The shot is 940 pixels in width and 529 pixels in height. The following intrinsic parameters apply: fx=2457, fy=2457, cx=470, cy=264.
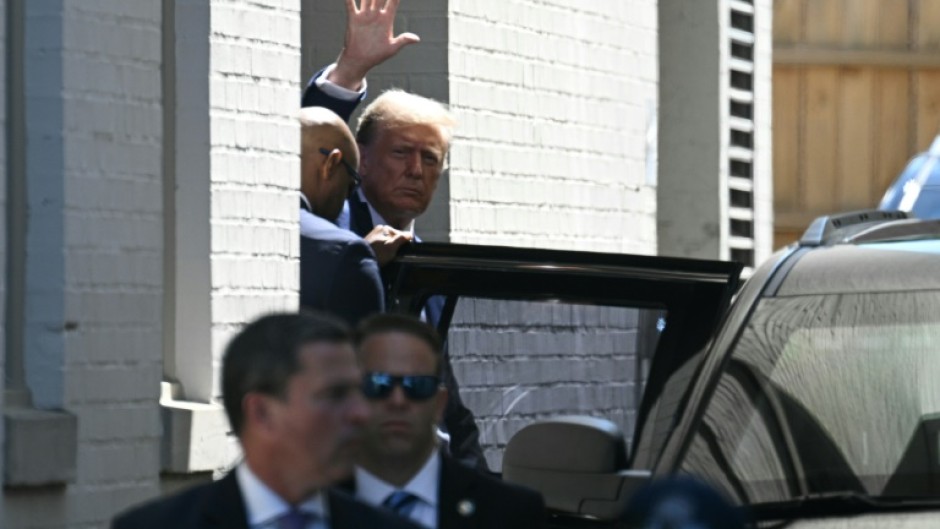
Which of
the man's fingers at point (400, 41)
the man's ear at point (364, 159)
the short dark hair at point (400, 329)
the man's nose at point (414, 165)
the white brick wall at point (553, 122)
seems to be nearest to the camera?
the short dark hair at point (400, 329)

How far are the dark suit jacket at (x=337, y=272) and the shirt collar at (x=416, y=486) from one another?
7.11ft

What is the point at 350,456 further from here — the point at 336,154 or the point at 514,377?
the point at 336,154

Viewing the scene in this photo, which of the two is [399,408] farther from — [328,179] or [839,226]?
[328,179]

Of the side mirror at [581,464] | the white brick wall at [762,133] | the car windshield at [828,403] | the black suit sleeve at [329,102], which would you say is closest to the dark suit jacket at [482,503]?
the side mirror at [581,464]

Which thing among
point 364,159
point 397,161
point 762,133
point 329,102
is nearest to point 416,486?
point 397,161

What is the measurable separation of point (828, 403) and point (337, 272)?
1.77 meters

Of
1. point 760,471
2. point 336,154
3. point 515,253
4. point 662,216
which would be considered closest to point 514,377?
point 515,253

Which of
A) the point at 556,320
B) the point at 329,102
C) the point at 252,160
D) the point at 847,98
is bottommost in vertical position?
the point at 556,320

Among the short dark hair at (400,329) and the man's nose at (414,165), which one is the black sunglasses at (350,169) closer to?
the man's nose at (414,165)

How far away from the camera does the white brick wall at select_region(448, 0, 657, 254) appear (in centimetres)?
1088

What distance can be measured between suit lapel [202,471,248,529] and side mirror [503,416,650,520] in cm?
180

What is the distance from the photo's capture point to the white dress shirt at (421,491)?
15.0 feet

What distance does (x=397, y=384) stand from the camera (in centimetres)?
464

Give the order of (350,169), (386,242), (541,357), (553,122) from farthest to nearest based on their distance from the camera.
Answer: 1. (553,122)
2. (350,169)
3. (386,242)
4. (541,357)
